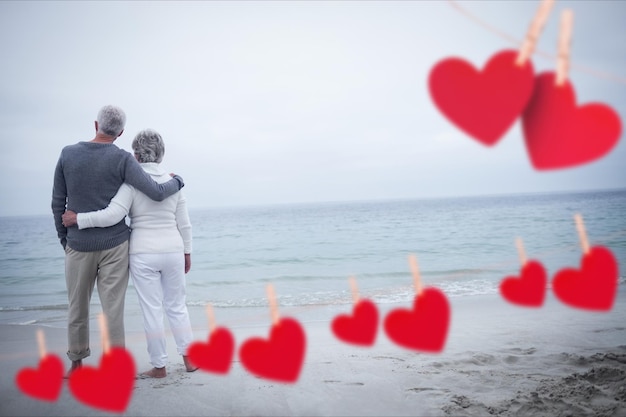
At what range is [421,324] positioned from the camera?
3.93ft

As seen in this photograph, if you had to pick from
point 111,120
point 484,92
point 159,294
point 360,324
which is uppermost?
point 111,120

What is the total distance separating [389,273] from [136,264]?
8746 mm

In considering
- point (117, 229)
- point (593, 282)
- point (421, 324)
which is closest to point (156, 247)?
Answer: point (117, 229)

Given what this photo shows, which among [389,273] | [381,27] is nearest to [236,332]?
[381,27]

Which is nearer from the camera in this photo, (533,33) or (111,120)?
(533,33)

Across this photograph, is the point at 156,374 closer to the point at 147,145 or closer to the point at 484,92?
the point at 147,145

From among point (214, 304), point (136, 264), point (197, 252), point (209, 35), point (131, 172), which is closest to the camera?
point (131, 172)

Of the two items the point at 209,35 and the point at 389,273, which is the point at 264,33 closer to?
the point at 209,35

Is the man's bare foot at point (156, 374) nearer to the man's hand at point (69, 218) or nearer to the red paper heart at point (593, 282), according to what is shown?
the man's hand at point (69, 218)

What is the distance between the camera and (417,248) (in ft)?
53.3

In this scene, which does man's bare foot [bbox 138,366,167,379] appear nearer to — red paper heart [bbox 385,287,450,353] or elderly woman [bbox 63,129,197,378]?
elderly woman [bbox 63,129,197,378]

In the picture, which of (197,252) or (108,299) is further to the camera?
(197,252)

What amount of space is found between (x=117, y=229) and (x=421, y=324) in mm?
2220

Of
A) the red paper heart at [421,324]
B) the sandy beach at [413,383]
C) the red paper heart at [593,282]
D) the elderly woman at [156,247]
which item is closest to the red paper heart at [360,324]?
the red paper heart at [421,324]
